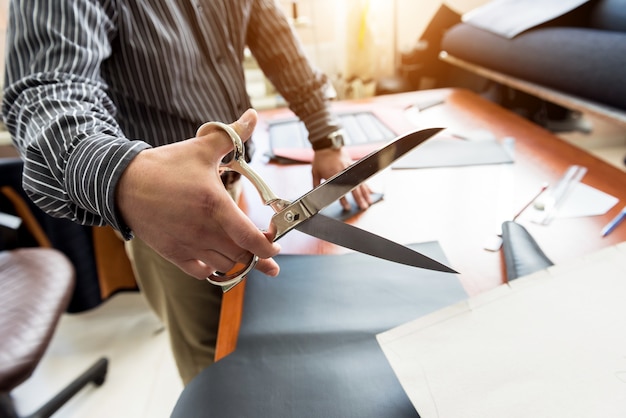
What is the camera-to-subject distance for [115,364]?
1309 millimetres

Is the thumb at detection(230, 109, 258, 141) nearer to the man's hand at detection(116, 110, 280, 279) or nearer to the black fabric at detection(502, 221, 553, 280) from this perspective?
the man's hand at detection(116, 110, 280, 279)

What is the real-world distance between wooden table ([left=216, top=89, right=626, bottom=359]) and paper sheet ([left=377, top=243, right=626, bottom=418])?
3.7 inches

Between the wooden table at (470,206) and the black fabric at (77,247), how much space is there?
2.58 feet

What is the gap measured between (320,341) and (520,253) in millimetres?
282

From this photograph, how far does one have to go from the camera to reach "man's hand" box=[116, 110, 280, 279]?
12.7 inches

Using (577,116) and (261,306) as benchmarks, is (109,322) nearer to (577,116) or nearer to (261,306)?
(261,306)

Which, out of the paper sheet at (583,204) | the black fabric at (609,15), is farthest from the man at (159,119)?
the black fabric at (609,15)

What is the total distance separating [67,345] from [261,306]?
126 centimetres

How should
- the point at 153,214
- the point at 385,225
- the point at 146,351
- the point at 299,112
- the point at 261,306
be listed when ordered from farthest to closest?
the point at 146,351
the point at 299,112
the point at 385,225
the point at 261,306
the point at 153,214

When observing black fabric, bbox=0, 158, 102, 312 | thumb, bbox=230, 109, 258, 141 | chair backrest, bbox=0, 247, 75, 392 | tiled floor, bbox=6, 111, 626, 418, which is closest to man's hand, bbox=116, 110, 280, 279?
thumb, bbox=230, 109, 258, 141

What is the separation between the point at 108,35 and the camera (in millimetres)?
522

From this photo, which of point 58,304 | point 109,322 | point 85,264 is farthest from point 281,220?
point 109,322

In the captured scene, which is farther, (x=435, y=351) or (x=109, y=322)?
(x=109, y=322)

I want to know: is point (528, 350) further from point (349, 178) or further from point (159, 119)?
point (159, 119)
